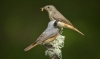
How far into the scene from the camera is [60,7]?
6.14 meters

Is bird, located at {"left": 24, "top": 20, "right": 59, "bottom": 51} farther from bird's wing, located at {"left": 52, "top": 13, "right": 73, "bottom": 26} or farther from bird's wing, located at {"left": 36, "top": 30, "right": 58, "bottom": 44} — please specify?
bird's wing, located at {"left": 52, "top": 13, "right": 73, "bottom": 26}

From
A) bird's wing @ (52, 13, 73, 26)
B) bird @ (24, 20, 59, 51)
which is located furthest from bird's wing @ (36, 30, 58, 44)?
bird's wing @ (52, 13, 73, 26)

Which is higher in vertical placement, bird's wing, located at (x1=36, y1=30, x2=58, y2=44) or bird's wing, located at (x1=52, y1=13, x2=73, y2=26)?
bird's wing, located at (x1=52, y1=13, x2=73, y2=26)

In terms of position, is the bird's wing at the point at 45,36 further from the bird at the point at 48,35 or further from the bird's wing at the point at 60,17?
the bird's wing at the point at 60,17

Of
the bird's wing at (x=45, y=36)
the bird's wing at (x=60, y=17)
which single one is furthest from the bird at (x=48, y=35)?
the bird's wing at (x=60, y=17)

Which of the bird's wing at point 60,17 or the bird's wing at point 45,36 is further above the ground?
the bird's wing at point 60,17

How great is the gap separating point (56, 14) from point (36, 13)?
1.96 metres

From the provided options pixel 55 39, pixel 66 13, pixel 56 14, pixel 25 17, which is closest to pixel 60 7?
pixel 66 13

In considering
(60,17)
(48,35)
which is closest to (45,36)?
(48,35)

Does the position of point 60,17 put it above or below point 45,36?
above

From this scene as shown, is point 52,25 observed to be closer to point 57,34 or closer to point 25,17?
point 57,34

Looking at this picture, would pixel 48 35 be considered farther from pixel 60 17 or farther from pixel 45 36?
pixel 60 17

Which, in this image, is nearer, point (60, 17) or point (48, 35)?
point (48, 35)

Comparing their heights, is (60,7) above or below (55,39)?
above
